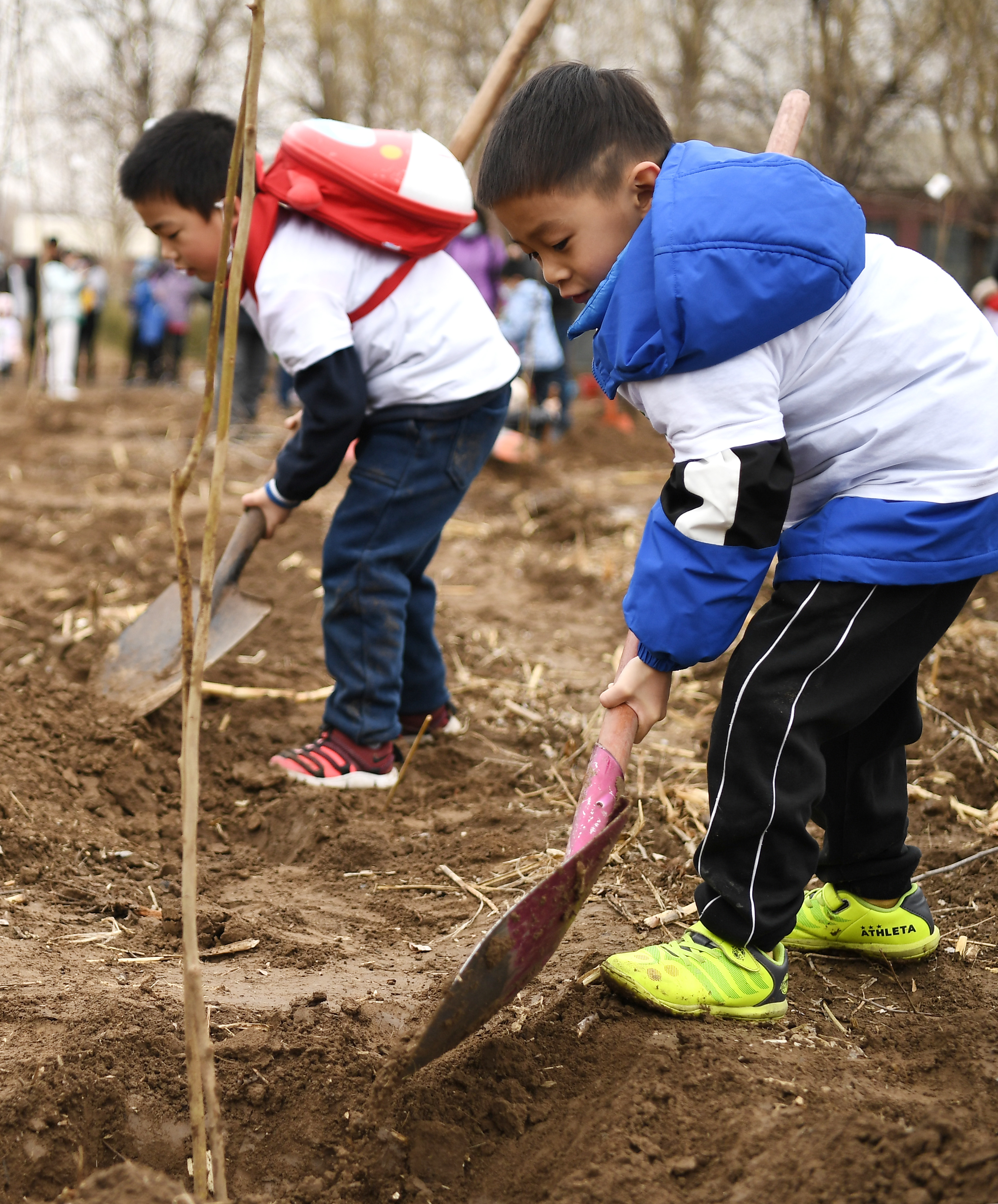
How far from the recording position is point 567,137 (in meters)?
1.76

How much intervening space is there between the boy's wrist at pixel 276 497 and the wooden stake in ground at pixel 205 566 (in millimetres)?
1691

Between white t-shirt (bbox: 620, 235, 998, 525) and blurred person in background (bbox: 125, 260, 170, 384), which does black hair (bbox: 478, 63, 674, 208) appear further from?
blurred person in background (bbox: 125, 260, 170, 384)

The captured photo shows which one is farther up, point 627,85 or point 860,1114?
point 627,85

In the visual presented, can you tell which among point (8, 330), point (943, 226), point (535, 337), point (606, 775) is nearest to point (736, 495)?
point (606, 775)

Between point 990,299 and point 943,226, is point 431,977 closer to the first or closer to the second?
point 990,299

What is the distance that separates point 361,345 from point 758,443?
60.2 inches

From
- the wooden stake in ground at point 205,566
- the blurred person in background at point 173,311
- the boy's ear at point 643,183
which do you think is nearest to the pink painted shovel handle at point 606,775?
the wooden stake in ground at point 205,566

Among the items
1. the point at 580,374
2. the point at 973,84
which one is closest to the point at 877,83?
the point at 973,84

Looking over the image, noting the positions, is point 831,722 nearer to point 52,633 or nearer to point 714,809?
point 714,809

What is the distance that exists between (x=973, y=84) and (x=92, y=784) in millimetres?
12628

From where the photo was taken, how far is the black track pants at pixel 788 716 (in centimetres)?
Answer: 177

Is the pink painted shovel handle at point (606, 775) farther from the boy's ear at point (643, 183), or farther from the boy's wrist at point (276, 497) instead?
the boy's wrist at point (276, 497)

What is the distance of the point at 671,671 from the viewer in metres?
1.76

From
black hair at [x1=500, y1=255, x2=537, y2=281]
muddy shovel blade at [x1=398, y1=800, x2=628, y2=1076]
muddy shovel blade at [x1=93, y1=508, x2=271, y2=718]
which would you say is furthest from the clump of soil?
black hair at [x1=500, y1=255, x2=537, y2=281]
